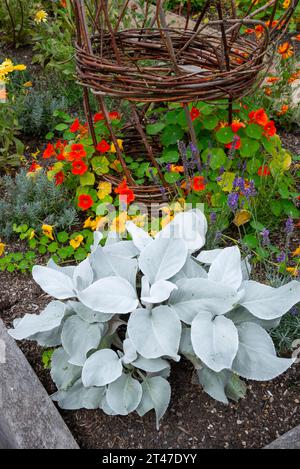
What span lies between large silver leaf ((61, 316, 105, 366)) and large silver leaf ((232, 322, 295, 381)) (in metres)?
0.46

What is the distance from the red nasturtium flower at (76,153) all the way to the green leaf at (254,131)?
764mm

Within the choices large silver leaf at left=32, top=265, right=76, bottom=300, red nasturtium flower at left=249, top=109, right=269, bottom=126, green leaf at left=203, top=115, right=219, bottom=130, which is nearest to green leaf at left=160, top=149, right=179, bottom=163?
green leaf at left=203, top=115, right=219, bottom=130

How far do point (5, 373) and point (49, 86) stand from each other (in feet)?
7.79

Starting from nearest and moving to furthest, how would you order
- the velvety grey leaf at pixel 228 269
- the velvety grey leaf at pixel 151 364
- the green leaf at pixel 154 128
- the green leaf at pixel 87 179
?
the velvety grey leaf at pixel 151 364
the velvety grey leaf at pixel 228 269
the green leaf at pixel 87 179
the green leaf at pixel 154 128

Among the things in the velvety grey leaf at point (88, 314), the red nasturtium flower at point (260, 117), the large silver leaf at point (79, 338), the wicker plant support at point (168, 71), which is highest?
the wicker plant support at point (168, 71)

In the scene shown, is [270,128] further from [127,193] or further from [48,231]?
[48,231]

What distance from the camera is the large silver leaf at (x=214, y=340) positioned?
1.65 m

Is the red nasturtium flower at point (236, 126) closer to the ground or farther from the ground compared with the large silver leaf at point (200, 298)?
farther from the ground

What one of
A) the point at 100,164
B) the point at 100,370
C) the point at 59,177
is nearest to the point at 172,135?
the point at 100,164

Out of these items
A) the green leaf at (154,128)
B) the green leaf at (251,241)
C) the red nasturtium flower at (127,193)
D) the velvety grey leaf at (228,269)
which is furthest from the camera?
the green leaf at (154,128)

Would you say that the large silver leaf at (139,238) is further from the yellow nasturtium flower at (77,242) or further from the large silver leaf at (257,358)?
the large silver leaf at (257,358)

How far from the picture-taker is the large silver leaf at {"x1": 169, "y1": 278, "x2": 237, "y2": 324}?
178cm

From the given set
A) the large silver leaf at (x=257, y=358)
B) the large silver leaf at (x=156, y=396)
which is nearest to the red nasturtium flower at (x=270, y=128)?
the large silver leaf at (x=257, y=358)

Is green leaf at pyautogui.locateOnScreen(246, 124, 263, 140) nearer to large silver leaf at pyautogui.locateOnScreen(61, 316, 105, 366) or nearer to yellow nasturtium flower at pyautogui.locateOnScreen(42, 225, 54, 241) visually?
yellow nasturtium flower at pyautogui.locateOnScreen(42, 225, 54, 241)
